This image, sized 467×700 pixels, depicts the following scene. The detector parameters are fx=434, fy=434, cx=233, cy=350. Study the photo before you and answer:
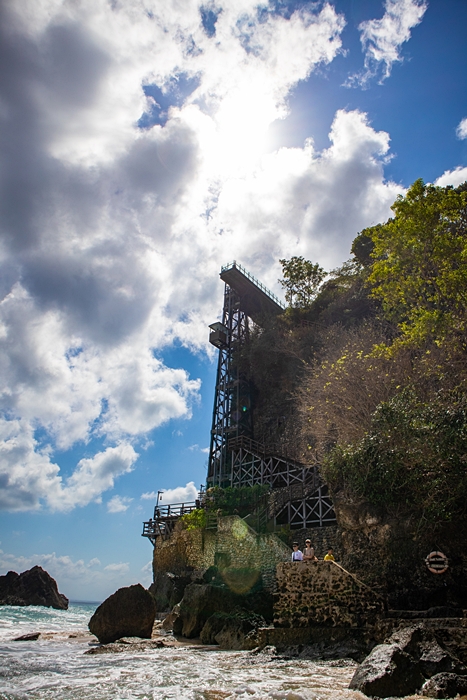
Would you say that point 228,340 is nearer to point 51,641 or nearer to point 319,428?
point 319,428

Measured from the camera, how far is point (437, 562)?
1138 cm

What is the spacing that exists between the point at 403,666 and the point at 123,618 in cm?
1066

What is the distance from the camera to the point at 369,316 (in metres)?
26.3

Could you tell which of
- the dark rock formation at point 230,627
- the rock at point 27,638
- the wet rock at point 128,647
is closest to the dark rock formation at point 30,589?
the rock at point 27,638

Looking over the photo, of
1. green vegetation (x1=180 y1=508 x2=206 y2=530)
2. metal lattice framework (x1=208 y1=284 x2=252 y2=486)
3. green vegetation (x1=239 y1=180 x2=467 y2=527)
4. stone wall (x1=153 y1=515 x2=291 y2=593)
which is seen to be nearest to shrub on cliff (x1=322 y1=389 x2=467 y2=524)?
green vegetation (x1=239 y1=180 x2=467 y2=527)

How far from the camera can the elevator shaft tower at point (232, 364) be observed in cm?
3338

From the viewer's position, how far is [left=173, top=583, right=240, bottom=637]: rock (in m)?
14.8

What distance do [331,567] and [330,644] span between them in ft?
5.29

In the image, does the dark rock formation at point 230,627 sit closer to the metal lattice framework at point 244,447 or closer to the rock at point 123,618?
the rock at point 123,618

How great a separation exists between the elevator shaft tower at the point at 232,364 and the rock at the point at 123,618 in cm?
1587

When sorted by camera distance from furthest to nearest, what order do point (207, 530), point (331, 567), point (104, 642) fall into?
point (207, 530) → point (104, 642) → point (331, 567)

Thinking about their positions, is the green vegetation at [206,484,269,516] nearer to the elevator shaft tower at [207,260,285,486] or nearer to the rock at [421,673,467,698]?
the elevator shaft tower at [207,260,285,486]

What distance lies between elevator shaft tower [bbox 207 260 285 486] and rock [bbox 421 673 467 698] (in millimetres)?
24441

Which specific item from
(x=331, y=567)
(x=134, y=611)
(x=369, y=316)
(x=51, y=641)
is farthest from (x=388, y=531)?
(x=369, y=316)
